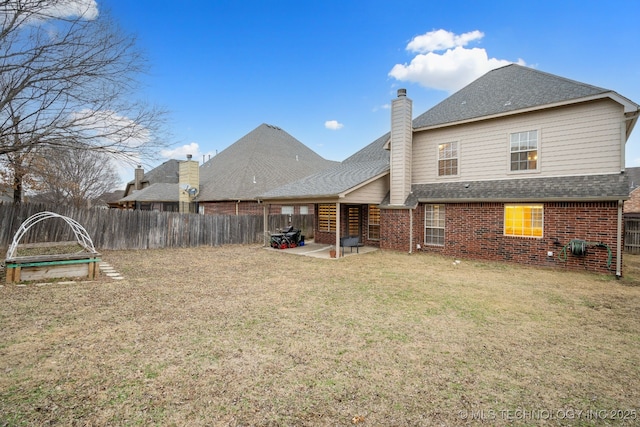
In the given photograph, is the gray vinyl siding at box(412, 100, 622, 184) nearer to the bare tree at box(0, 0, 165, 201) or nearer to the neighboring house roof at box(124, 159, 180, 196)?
the bare tree at box(0, 0, 165, 201)

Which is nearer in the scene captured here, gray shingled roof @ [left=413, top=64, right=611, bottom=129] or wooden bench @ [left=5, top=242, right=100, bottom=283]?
wooden bench @ [left=5, top=242, right=100, bottom=283]

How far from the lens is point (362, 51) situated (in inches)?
725

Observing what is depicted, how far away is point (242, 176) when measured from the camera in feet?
68.4

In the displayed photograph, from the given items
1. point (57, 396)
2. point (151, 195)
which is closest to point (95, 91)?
point (57, 396)

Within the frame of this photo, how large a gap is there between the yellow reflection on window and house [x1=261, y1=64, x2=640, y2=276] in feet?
0.10

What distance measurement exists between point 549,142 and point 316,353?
10837 millimetres

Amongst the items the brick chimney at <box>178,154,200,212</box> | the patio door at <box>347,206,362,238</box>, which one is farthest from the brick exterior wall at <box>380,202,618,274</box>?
the brick chimney at <box>178,154,200,212</box>

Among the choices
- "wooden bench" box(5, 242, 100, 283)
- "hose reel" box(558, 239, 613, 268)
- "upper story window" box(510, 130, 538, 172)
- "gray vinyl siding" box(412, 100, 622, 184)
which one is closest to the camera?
"wooden bench" box(5, 242, 100, 283)

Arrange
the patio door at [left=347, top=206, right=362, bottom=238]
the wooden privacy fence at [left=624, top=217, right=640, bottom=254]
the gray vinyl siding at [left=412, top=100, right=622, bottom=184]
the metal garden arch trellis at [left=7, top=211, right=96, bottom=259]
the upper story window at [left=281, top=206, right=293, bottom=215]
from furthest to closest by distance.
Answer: the upper story window at [left=281, top=206, right=293, bottom=215] → the patio door at [left=347, top=206, right=362, bottom=238] → the wooden privacy fence at [left=624, top=217, right=640, bottom=254] → the gray vinyl siding at [left=412, top=100, right=622, bottom=184] → the metal garden arch trellis at [left=7, top=211, right=96, bottom=259]

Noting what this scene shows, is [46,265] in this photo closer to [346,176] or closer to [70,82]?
[70,82]

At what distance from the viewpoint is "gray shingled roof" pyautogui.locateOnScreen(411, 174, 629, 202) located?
28.7 ft

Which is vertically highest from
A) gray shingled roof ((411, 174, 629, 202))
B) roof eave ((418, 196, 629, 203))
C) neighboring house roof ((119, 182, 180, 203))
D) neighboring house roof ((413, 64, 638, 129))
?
neighboring house roof ((413, 64, 638, 129))

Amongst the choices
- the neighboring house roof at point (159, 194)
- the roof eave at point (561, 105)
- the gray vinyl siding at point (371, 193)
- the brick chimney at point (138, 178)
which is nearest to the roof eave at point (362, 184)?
the gray vinyl siding at point (371, 193)

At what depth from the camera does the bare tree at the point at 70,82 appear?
700 cm
